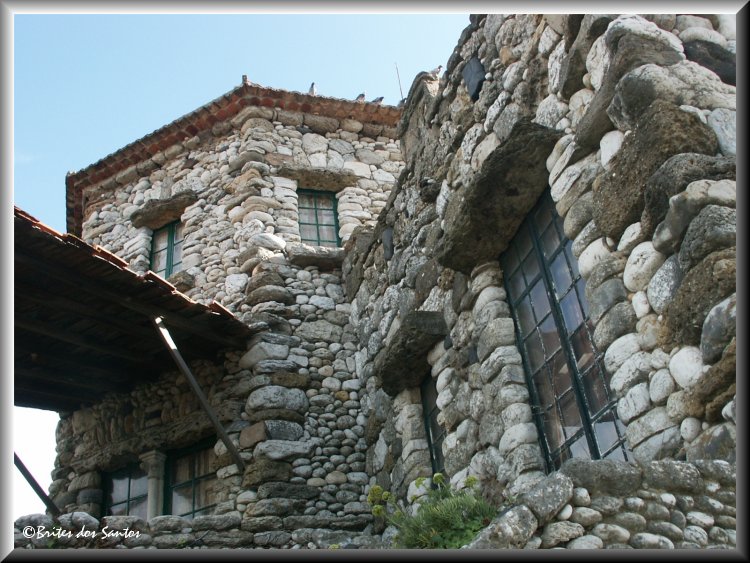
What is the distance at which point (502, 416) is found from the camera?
4750mm

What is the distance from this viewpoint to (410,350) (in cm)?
581

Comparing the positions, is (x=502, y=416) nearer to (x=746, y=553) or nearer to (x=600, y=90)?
(x=600, y=90)

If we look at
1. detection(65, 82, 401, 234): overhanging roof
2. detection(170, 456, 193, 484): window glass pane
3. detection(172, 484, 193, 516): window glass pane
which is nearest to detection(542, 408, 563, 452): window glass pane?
detection(172, 484, 193, 516): window glass pane

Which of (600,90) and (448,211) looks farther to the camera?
(448,211)

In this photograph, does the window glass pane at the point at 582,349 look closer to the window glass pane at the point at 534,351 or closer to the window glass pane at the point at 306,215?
the window glass pane at the point at 534,351

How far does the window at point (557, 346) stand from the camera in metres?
4.11

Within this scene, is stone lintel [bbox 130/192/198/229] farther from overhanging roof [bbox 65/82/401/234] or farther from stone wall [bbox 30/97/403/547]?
overhanging roof [bbox 65/82/401/234]

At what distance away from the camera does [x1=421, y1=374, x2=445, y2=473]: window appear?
5.84 meters

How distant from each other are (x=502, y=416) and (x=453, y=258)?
1079 mm

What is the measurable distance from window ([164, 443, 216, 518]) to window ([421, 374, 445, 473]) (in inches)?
83.9

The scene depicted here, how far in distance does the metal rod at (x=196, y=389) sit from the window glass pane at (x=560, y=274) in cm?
315

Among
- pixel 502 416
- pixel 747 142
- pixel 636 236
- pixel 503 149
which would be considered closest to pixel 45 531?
pixel 502 416


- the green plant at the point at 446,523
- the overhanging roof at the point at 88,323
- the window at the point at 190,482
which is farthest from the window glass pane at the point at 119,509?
the green plant at the point at 446,523

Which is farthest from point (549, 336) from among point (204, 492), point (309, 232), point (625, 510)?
point (309, 232)
